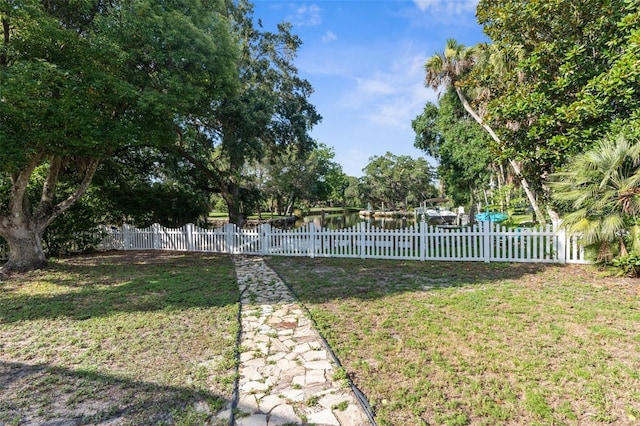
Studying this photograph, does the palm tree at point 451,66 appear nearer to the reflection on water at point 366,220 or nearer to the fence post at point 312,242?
the fence post at point 312,242

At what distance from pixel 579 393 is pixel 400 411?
1371 mm

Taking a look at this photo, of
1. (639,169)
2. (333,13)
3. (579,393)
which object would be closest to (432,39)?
(333,13)

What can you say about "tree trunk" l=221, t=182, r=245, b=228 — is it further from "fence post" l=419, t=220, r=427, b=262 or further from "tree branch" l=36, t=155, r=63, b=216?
"fence post" l=419, t=220, r=427, b=262

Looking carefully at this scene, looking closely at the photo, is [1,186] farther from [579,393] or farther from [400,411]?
[579,393]

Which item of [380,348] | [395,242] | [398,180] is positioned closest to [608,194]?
[395,242]

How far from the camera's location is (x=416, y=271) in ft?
22.4

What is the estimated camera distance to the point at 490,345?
126 inches

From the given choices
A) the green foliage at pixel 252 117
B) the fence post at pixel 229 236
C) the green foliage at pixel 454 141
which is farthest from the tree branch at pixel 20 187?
the green foliage at pixel 454 141

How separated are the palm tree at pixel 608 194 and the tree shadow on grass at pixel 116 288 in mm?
6179

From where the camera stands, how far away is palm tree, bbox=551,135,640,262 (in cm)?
521

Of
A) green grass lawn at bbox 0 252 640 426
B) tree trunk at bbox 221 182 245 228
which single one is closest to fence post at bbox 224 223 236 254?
green grass lawn at bbox 0 252 640 426

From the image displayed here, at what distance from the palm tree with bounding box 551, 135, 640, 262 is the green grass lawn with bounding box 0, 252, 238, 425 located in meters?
6.09

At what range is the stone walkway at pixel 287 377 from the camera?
7.29ft

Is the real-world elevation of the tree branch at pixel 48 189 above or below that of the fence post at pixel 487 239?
above
